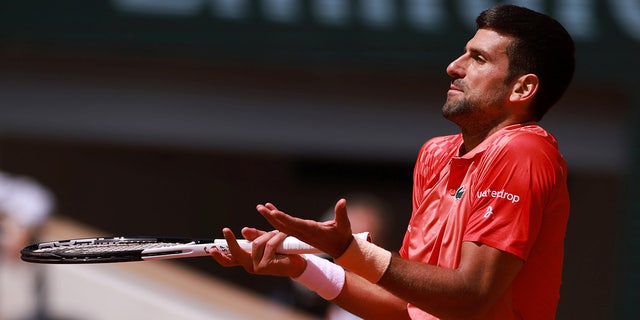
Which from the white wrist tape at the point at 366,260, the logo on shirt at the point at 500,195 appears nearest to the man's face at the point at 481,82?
the logo on shirt at the point at 500,195

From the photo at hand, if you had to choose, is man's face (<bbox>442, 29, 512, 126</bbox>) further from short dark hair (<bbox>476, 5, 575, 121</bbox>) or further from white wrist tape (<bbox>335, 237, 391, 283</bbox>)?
white wrist tape (<bbox>335, 237, 391, 283</bbox>)

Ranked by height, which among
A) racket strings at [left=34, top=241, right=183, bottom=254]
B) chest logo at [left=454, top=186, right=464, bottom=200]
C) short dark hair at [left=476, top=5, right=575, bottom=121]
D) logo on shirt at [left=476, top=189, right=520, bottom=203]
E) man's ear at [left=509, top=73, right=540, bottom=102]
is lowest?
racket strings at [left=34, top=241, right=183, bottom=254]

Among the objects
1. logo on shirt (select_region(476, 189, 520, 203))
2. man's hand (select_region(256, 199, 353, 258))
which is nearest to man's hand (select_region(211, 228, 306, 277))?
man's hand (select_region(256, 199, 353, 258))

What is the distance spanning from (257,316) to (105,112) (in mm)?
4317

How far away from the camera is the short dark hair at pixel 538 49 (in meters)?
3.46

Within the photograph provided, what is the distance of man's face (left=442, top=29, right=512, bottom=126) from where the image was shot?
350 cm

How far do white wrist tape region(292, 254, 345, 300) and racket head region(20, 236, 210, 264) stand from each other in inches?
15.3

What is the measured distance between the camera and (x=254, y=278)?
1288 cm

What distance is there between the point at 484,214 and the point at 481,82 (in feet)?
1.57

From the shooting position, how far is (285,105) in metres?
11.3

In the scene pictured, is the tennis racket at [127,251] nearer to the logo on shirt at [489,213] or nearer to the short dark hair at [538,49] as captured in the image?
the logo on shirt at [489,213]

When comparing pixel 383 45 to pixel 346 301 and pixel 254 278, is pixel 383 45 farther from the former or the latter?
pixel 346 301

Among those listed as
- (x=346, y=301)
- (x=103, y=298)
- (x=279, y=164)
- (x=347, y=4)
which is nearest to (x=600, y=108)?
(x=347, y=4)

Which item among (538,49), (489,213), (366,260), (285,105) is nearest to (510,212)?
(489,213)
